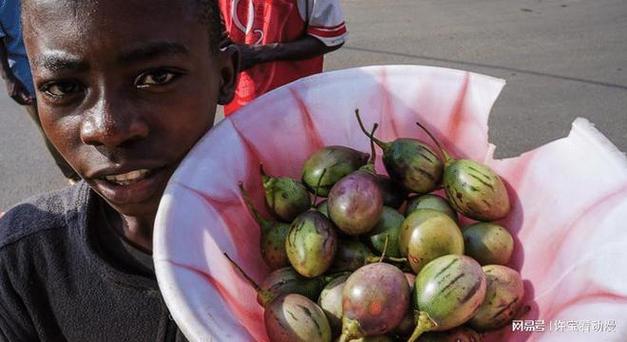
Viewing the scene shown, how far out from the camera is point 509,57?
16.8ft

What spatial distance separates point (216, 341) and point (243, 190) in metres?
0.42

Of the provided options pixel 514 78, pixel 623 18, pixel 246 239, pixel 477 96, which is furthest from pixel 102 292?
pixel 623 18

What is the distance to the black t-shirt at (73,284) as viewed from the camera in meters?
1.23

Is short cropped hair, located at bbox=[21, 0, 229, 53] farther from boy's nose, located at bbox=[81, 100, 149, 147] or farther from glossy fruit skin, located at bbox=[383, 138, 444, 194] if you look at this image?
glossy fruit skin, located at bbox=[383, 138, 444, 194]

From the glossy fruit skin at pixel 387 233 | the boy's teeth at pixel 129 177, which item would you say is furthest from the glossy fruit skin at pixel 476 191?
the boy's teeth at pixel 129 177

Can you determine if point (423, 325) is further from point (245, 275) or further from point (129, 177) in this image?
point (129, 177)

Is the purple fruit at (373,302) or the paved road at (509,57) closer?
the purple fruit at (373,302)

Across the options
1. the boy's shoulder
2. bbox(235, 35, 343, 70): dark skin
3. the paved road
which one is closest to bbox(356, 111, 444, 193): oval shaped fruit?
the boy's shoulder

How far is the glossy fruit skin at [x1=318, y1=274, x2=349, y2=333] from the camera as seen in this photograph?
1.08 metres

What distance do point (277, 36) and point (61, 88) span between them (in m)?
1.24

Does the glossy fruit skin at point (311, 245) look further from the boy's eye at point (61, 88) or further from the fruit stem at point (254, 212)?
the boy's eye at point (61, 88)

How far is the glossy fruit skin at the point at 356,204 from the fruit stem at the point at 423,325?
0.73 ft

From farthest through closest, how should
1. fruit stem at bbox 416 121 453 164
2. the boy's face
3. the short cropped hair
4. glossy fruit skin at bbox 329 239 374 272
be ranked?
fruit stem at bbox 416 121 453 164, glossy fruit skin at bbox 329 239 374 272, the short cropped hair, the boy's face

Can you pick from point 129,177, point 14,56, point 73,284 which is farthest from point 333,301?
point 14,56
